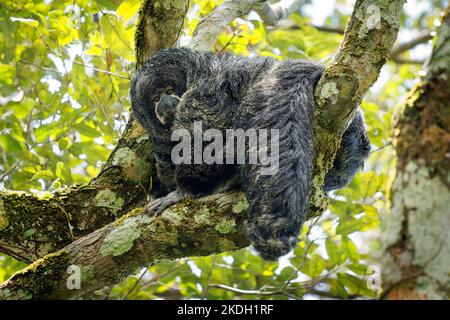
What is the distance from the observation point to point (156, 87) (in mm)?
7230

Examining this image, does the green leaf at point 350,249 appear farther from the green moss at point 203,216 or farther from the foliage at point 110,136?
the green moss at point 203,216

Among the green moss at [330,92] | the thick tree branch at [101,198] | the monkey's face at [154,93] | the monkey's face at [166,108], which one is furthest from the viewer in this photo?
the monkey's face at [154,93]

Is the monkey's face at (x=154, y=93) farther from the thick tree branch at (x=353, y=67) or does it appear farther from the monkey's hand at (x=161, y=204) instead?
the thick tree branch at (x=353, y=67)

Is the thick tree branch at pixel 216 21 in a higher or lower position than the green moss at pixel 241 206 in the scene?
higher

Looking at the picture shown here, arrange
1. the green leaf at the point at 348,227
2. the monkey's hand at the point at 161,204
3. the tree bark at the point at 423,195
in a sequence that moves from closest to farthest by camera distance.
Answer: the tree bark at the point at 423,195 < the monkey's hand at the point at 161,204 < the green leaf at the point at 348,227

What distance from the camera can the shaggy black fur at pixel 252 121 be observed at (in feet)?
17.0

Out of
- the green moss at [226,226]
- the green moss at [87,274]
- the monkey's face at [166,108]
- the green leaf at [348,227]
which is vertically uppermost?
the monkey's face at [166,108]

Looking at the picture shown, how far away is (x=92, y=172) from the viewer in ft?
32.7

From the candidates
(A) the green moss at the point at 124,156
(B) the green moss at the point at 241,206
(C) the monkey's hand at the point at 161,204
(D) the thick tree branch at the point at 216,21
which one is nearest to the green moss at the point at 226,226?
(B) the green moss at the point at 241,206

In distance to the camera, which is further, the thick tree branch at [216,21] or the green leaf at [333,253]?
the green leaf at [333,253]

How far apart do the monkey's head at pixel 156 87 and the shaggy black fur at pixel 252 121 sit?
12mm

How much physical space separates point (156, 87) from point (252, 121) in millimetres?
1837

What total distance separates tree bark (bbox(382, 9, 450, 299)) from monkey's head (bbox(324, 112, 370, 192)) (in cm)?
328

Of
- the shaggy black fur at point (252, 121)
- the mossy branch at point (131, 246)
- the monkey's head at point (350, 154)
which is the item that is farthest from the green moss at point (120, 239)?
the monkey's head at point (350, 154)
